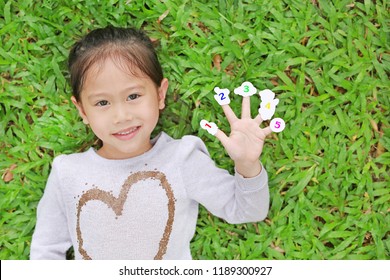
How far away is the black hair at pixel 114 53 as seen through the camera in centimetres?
216

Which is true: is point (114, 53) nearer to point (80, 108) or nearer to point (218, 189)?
point (80, 108)

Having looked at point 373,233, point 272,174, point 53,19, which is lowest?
point 373,233

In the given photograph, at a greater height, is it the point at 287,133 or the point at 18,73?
the point at 18,73

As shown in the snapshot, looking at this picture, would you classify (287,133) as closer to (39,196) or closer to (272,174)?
(272,174)

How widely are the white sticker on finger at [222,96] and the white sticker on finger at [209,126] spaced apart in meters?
0.08

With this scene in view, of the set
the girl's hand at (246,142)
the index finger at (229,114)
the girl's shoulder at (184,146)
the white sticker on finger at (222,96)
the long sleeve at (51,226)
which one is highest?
the white sticker on finger at (222,96)

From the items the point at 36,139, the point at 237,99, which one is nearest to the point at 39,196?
the point at 36,139

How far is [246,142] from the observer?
2.13 meters

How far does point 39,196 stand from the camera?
2352 millimetres

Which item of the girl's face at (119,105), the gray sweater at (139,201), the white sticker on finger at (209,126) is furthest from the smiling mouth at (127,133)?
the white sticker on finger at (209,126)

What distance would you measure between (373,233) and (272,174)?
1.43 feet

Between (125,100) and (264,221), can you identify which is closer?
(125,100)

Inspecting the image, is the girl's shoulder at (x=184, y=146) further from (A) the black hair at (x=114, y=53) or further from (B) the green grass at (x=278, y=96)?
(A) the black hair at (x=114, y=53)

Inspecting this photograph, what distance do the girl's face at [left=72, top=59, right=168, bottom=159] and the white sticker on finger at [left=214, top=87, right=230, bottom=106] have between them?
22 cm
